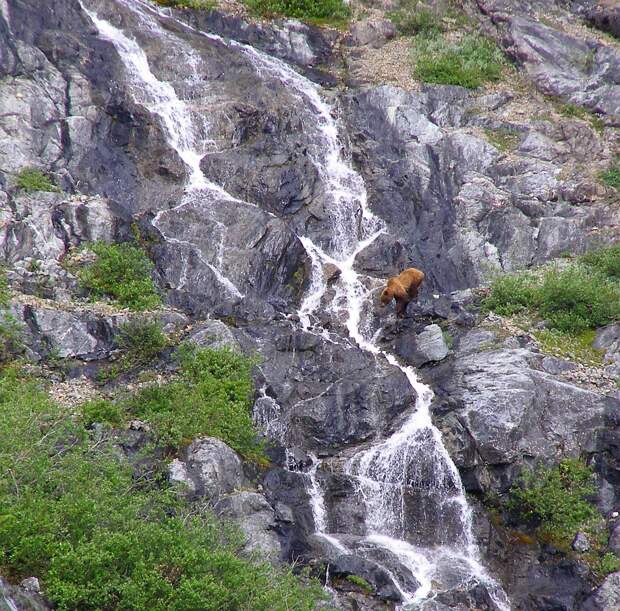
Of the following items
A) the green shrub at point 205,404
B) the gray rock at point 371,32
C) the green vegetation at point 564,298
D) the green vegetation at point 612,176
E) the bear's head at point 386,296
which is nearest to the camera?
the green shrub at point 205,404

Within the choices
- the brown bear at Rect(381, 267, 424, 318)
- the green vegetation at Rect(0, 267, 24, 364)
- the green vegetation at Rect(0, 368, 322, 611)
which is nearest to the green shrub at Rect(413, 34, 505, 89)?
the brown bear at Rect(381, 267, 424, 318)

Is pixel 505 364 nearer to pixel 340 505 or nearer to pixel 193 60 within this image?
pixel 340 505

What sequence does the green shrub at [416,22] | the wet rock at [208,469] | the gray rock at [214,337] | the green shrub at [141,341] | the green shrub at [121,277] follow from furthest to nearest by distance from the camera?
the green shrub at [416,22], the green shrub at [121,277], the gray rock at [214,337], the green shrub at [141,341], the wet rock at [208,469]

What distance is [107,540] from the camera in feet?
29.1

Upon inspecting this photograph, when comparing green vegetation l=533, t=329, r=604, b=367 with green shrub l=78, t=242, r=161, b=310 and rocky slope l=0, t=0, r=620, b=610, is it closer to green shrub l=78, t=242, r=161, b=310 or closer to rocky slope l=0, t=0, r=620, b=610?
rocky slope l=0, t=0, r=620, b=610

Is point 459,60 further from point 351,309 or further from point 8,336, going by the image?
point 8,336

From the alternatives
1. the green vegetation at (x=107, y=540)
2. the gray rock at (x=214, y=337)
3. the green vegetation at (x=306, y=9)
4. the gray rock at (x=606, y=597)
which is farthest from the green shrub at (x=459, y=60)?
the green vegetation at (x=107, y=540)

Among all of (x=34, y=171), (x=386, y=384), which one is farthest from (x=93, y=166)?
(x=386, y=384)

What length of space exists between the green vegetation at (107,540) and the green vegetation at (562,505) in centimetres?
511

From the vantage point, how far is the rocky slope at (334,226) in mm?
13977

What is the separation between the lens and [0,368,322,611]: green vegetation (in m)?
8.59

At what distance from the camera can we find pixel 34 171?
1855 centimetres

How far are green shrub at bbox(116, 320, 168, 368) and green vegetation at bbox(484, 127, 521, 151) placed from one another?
13.7 m

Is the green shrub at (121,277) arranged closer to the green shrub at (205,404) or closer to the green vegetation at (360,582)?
the green shrub at (205,404)
